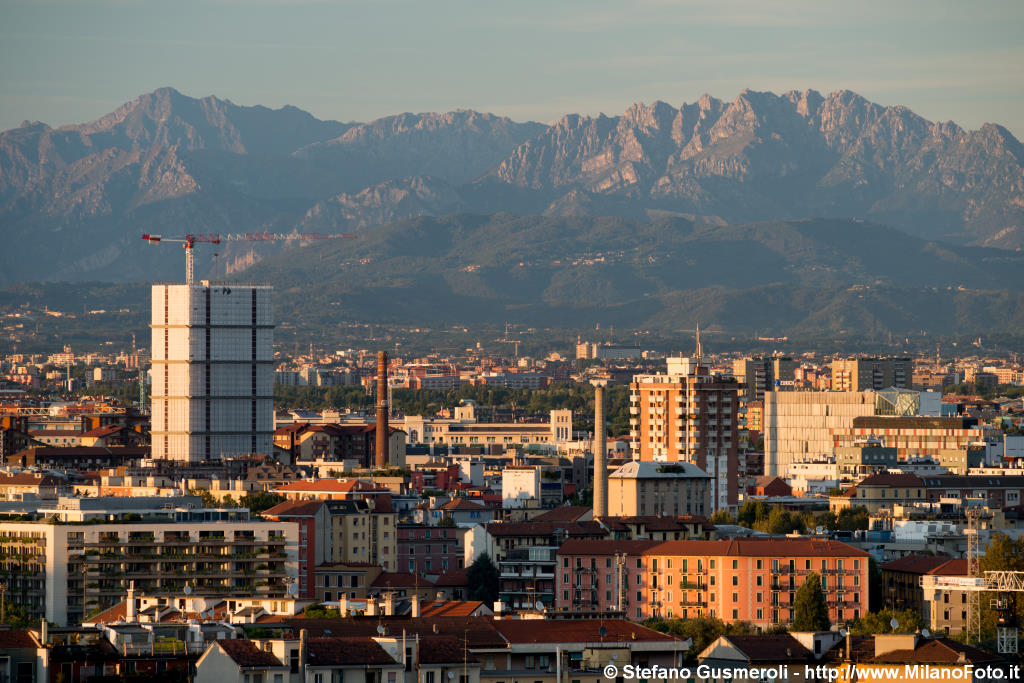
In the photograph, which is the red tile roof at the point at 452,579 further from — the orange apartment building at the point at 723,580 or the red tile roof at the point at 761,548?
the red tile roof at the point at 761,548

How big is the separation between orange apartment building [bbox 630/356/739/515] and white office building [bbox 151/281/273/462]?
27.5 meters

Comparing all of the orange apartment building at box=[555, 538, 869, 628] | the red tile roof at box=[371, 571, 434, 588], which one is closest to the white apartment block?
the red tile roof at box=[371, 571, 434, 588]

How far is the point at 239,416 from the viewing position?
189125 millimetres

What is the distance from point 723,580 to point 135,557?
957 inches

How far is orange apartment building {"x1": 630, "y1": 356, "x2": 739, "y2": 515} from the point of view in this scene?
178 m

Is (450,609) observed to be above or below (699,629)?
above

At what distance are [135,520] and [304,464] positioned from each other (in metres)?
72.8

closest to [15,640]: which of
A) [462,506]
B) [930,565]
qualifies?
[930,565]

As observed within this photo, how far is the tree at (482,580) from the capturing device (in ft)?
380

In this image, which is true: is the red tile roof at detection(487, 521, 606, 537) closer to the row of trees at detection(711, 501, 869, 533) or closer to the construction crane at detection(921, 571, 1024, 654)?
the row of trees at detection(711, 501, 869, 533)

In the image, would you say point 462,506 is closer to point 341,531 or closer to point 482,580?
point 341,531

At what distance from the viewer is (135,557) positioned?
4218 inches

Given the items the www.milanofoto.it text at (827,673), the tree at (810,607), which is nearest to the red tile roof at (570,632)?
the www.milanofoto.it text at (827,673)

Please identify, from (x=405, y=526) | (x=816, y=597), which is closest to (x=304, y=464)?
(x=405, y=526)
